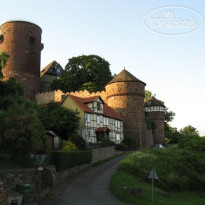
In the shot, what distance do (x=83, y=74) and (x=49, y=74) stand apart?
→ 409 inches

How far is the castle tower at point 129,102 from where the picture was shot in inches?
2231

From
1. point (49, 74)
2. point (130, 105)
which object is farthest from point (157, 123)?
point (49, 74)

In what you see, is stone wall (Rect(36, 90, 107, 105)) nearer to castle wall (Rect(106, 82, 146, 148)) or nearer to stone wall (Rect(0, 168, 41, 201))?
castle wall (Rect(106, 82, 146, 148))

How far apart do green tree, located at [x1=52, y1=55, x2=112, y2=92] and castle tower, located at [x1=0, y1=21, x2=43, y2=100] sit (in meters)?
5.67

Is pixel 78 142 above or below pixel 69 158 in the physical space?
above

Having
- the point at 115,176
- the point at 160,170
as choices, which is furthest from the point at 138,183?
the point at 160,170

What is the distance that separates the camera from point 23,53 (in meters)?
64.4

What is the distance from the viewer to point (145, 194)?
24.8 m

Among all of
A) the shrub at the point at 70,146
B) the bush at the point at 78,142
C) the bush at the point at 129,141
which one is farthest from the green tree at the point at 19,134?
the bush at the point at 129,141

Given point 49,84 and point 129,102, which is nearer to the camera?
point 129,102

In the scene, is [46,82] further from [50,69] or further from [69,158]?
[69,158]

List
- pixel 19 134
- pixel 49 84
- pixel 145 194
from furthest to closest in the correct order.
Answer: pixel 49 84 < pixel 145 194 < pixel 19 134

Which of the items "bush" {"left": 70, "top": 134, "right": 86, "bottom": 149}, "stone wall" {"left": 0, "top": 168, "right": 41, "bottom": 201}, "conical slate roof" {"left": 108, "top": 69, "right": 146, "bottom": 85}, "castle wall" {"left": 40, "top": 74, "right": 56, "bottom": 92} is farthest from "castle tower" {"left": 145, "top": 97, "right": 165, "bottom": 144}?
"stone wall" {"left": 0, "top": 168, "right": 41, "bottom": 201}

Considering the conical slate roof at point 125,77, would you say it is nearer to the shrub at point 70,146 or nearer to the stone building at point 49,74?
the stone building at point 49,74
